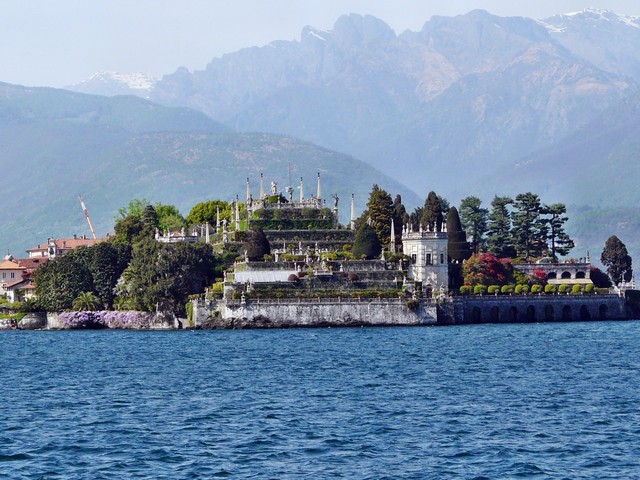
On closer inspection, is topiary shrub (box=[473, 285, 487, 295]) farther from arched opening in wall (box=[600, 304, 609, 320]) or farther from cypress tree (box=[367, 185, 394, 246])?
cypress tree (box=[367, 185, 394, 246])

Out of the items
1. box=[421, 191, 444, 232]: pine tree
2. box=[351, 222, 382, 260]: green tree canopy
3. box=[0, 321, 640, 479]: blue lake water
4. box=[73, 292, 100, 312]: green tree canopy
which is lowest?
box=[0, 321, 640, 479]: blue lake water

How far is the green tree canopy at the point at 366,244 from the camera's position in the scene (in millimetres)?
168000

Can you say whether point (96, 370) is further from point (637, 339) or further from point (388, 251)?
point (388, 251)

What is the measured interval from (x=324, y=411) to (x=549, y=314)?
317 ft

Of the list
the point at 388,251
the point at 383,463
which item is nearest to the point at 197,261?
the point at 388,251

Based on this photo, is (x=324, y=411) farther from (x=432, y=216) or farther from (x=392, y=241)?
(x=432, y=216)

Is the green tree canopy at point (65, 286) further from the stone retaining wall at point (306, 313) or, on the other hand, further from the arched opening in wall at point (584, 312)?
the arched opening in wall at point (584, 312)

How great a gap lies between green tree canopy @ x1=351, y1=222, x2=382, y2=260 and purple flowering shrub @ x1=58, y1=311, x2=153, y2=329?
2333 cm

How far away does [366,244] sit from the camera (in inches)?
6644

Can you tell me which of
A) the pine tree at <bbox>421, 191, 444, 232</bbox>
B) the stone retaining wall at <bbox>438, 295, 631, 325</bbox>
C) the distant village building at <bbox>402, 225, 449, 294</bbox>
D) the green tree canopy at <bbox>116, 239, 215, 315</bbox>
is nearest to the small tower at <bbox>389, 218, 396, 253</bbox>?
the pine tree at <bbox>421, 191, 444, 232</bbox>

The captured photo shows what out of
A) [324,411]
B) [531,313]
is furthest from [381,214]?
[324,411]

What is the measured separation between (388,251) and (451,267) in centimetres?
1072

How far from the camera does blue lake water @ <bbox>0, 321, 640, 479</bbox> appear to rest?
209ft

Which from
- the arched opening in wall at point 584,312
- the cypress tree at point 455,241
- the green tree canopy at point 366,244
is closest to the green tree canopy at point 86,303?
the green tree canopy at point 366,244
